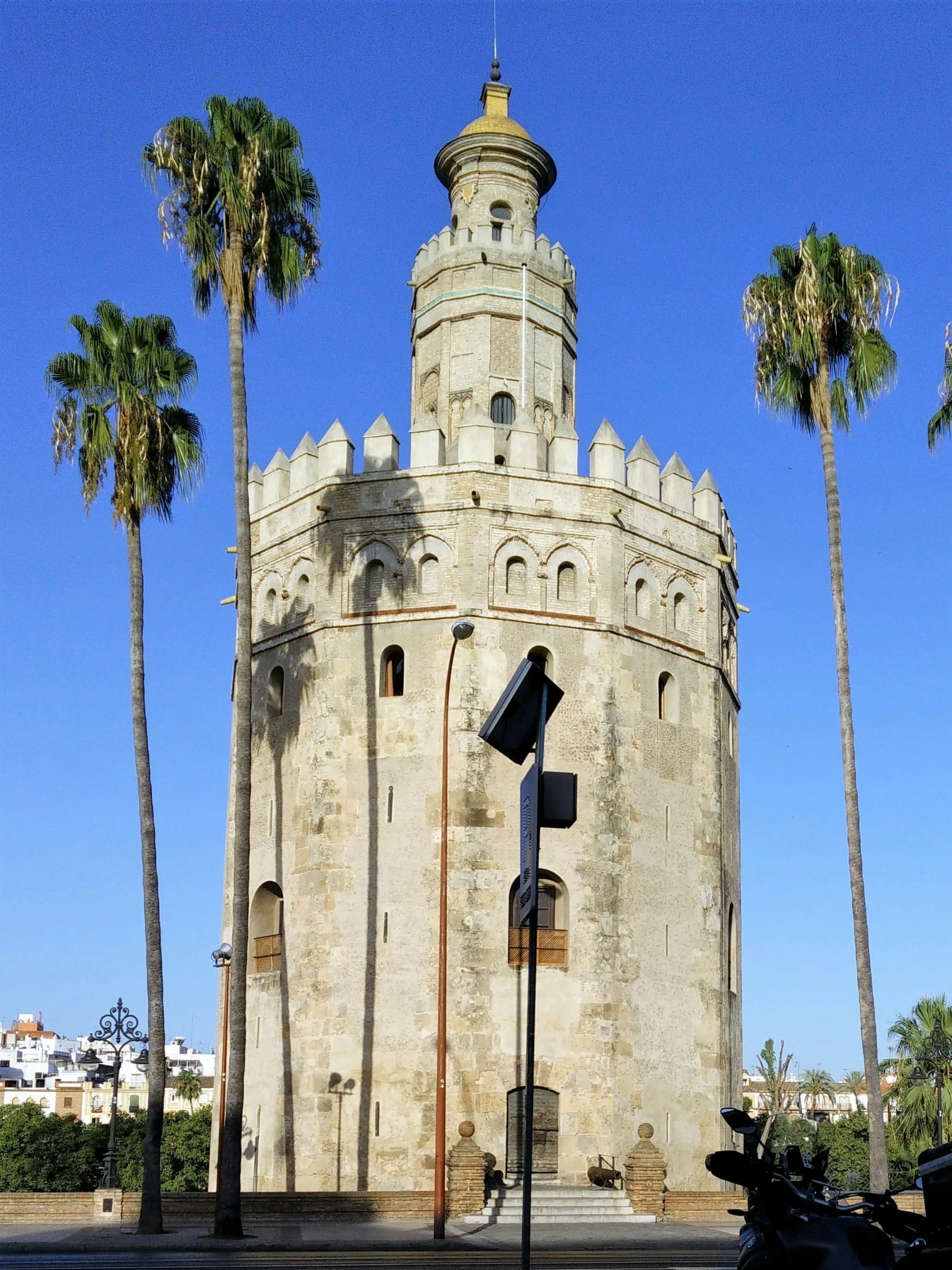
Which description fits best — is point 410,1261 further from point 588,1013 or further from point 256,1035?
point 256,1035

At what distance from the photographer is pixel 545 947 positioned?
2967 cm

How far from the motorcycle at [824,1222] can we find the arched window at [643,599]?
28426mm

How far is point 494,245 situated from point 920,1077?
25701 millimetres

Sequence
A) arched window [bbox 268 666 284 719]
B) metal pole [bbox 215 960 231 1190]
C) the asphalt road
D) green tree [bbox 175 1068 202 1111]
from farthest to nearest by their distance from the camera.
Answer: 1. green tree [bbox 175 1068 202 1111]
2. arched window [bbox 268 666 284 719]
3. metal pole [bbox 215 960 231 1190]
4. the asphalt road

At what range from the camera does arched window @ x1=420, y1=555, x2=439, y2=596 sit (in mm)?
31422

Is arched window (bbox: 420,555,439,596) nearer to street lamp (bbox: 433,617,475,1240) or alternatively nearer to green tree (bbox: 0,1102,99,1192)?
street lamp (bbox: 433,617,475,1240)

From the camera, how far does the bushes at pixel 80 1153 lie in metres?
72.7

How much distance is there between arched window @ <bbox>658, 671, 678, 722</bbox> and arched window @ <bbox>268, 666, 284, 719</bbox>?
8163 millimetres

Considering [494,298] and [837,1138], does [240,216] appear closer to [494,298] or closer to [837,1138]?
[494,298]

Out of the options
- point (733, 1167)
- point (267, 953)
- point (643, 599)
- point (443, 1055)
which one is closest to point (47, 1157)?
point (267, 953)

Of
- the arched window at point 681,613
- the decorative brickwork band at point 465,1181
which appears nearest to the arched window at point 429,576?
the arched window at point 681,613

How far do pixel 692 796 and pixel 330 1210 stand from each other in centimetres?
1200

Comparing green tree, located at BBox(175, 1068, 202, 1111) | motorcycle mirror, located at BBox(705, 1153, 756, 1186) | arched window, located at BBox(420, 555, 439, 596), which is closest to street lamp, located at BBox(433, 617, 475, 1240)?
arched window, located at BBox(420, 555, 439, 596)

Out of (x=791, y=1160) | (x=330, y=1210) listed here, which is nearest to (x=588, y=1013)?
(x=330, y=1210)
